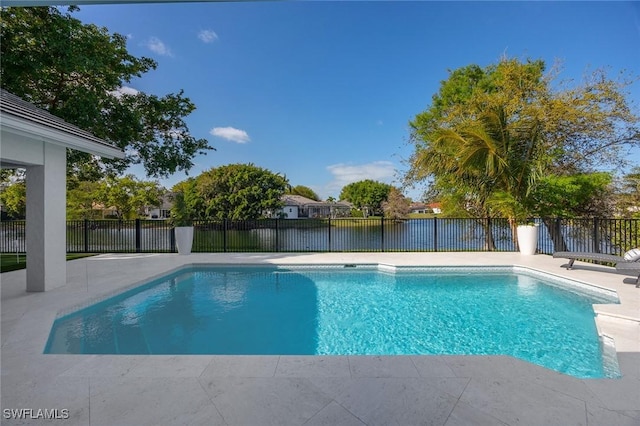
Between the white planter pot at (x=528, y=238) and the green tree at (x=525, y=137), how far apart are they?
1.45 feet

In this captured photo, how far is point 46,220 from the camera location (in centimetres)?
516

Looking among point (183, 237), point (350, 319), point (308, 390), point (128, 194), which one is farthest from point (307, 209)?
point (308, 390)

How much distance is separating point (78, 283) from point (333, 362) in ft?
19.2

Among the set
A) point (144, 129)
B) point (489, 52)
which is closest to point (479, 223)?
point (489, 52)

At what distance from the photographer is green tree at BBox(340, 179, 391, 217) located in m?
53.3

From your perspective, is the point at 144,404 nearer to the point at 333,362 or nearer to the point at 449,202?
the point at 333,362

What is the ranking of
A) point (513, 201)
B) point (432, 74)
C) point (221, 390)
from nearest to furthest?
point (221, 390)
point (513, 201)
point (432, 74)

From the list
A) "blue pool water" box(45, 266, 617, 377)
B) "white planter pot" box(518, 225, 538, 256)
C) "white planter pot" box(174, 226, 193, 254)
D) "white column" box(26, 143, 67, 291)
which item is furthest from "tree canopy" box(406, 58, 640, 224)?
"white column" box(26, 143, 67, 291)

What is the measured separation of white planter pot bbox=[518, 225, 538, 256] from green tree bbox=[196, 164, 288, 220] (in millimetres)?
21886

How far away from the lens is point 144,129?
10.3 m

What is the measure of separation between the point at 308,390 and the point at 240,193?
26427mm

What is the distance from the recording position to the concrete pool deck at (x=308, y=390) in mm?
2014

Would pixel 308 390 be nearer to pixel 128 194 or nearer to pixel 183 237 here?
pixel 183 237

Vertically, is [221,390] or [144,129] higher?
[144,129]
